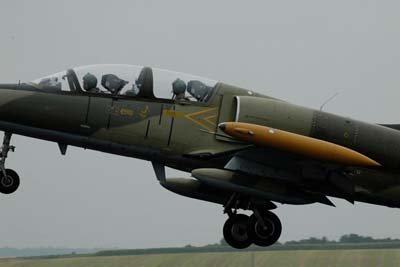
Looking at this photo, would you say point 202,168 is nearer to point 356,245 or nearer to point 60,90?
point 60,90

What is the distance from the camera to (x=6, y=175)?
1750cm

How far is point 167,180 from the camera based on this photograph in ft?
59.4

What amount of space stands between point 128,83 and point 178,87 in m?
0.94

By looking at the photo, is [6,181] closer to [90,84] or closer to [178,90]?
[90,84]

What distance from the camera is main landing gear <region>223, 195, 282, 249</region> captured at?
707 inches

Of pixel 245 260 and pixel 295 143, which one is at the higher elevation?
pixel 295 143

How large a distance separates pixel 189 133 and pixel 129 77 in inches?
61.1

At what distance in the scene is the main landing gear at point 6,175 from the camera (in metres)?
17.5

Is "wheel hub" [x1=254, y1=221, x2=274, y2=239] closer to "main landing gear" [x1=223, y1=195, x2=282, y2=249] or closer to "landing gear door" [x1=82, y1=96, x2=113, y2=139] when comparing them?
"main landing gear" [x1=223, y1=195, x2=282, y2=249]

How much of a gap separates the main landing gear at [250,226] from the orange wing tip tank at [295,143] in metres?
2.08

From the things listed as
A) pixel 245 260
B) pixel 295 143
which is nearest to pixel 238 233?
pixel 295 143

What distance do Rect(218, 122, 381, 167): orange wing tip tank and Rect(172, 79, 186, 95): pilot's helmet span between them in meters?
1.59

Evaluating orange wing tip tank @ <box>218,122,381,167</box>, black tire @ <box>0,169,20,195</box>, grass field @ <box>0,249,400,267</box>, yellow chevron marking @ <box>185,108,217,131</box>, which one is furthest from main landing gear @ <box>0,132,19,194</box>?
grass field @ <box>0,249,400,267</box>

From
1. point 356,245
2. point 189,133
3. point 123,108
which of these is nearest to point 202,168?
point 189,133
